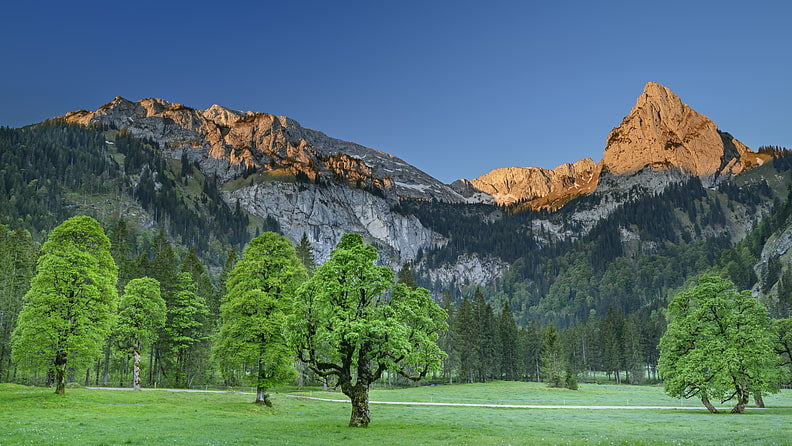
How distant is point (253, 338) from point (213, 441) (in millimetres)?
19431

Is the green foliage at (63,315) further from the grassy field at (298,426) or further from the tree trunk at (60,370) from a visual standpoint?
the grassy field at (298,426)

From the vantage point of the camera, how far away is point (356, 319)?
100.0 feet

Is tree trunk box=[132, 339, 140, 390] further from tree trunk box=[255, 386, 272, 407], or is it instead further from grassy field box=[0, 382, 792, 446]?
tree trunk box=[255, 386, 272, 407]

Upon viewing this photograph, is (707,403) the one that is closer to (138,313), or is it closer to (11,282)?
(138,313)

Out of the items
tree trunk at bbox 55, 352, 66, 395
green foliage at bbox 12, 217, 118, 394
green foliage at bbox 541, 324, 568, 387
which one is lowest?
green foliage at bbox 541, 324, 568, 387

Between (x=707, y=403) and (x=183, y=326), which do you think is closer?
(x=707, y=403)

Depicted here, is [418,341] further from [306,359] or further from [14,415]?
[14,415]

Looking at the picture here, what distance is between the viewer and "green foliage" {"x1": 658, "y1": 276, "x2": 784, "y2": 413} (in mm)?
44312

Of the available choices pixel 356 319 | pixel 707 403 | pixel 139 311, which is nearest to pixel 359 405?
pixel 356 319

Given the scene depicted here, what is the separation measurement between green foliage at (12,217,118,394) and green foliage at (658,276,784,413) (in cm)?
5114

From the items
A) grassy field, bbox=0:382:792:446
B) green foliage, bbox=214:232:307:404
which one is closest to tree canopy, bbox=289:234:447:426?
grassy field, bbox=0:382:792:446

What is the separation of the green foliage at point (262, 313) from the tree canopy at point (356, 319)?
10.3 metres

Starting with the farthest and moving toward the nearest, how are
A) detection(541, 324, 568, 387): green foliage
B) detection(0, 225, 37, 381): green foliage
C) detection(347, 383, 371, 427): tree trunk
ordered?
1. detection(541, 324, 568, 387): green foliage
2. detection(0, 225, 37, 381): green foliage
3. detection(347, 383, 371, 427): tree trunk

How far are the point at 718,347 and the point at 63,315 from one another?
185 ft
